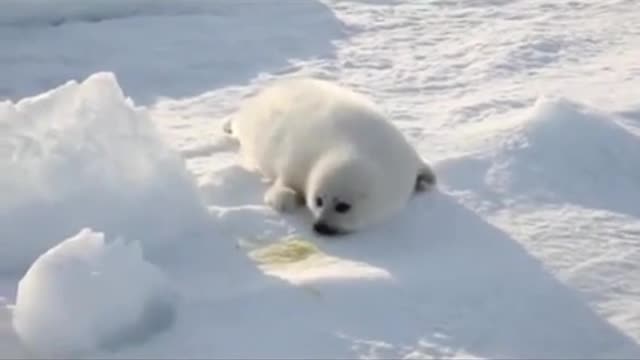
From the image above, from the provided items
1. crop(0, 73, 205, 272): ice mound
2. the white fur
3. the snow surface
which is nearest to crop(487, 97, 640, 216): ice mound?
the snow surface

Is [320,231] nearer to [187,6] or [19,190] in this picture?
[19,190]

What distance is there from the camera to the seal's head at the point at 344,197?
3516 mm

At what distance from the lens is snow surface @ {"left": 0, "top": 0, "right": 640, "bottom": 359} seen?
9.82 feet

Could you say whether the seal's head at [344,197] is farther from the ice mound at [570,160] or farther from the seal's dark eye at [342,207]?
the ice mound at [570,160]

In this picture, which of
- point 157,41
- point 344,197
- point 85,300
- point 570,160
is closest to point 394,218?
point 344,197

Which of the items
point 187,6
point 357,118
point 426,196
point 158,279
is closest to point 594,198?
point 426,196

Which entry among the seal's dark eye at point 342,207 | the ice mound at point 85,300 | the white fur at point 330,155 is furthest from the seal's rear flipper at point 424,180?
the ice mound at point 85,300

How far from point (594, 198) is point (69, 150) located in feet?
4.82

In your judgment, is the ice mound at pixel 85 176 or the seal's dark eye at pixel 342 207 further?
the seal's dark eye at pixel 342 207

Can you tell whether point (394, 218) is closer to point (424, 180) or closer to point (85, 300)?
point (424, 180)

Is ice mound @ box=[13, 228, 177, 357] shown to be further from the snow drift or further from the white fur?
the snow drift

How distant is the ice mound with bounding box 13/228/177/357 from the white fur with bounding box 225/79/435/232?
76cm

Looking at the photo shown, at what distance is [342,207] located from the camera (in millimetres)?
3521

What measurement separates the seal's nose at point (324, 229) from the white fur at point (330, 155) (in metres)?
0.01
